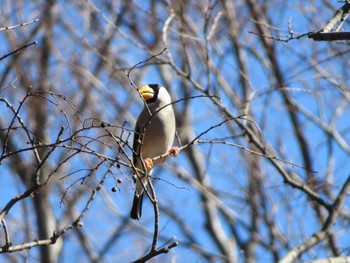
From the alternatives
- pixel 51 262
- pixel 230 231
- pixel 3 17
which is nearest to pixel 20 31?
pixel 3 17

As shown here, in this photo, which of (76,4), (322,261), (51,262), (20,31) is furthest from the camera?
(76,4)

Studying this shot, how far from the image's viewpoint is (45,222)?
894 cm

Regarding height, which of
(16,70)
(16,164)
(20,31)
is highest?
(20,31)

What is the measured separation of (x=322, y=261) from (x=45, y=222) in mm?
5141

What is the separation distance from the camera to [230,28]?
8812mm

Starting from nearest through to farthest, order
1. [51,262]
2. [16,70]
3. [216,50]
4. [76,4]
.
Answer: [216,50], [51,262], [16,70], [76,4]

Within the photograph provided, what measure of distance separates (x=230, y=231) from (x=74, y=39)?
3.67 meters

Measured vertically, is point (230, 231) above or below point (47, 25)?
below

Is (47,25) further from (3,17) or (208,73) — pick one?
(208,73)

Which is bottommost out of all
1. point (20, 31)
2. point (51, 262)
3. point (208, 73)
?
point (208, 73)

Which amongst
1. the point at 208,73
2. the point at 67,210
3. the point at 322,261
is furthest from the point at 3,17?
the point at 322,261

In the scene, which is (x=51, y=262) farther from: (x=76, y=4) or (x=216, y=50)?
(x=76, y=4)

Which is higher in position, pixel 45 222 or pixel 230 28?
pixel 230 28

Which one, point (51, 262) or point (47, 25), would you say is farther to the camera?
point (47, 25)
